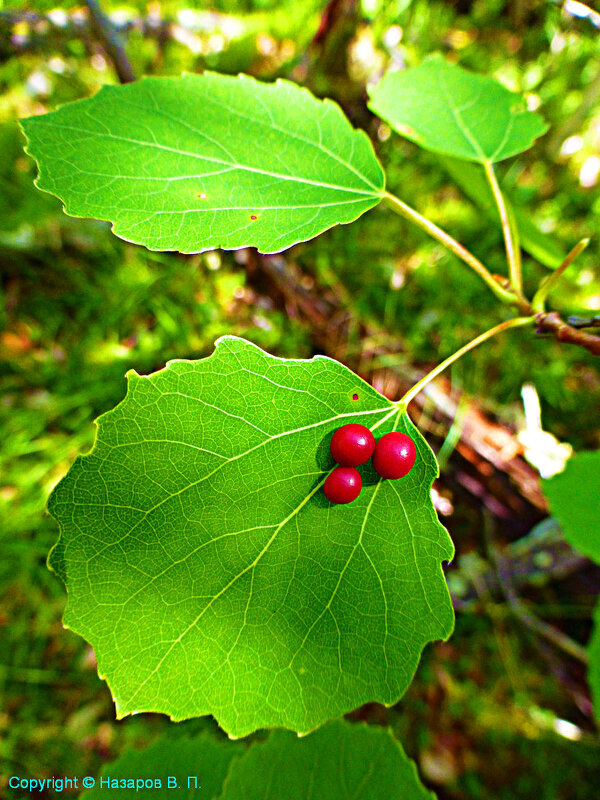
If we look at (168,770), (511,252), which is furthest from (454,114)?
(168,770)

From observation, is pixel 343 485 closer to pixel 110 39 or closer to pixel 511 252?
pixel 511 252

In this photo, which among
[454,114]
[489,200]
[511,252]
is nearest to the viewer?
[511,252]

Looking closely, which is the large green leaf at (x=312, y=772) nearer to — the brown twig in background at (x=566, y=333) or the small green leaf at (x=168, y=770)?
the small green leaf at (x=168, y=770)

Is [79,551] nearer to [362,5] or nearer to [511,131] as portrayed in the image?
[511,131]

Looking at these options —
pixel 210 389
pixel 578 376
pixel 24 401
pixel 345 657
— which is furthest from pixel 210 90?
pixel 578 376

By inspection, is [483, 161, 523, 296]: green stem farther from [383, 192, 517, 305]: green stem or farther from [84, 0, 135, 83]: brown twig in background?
[84, 0, 135, 83]: brown twig in background

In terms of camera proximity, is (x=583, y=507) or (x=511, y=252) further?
(x=583, y=507)

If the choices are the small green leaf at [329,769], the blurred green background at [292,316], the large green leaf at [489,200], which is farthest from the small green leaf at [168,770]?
the large green leaf at [489,200]

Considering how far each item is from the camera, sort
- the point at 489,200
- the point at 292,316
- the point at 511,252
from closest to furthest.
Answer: the point at 511,252, the point at 489,200, the point at 292,316
